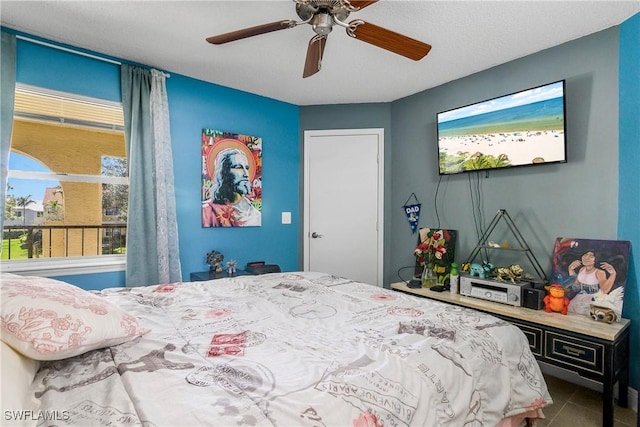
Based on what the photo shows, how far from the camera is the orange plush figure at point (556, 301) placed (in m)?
2.18

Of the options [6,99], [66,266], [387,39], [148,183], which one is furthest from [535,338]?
[6,99]

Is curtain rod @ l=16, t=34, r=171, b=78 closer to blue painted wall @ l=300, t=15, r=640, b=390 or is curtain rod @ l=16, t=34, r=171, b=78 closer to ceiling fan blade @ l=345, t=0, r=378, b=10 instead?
ceiling fan blade @ l=345, t=0, r=378, b=10

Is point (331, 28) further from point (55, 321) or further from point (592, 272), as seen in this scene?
point (592, 272)

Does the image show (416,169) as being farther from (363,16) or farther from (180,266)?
(180,266)

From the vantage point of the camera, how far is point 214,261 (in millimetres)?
3205

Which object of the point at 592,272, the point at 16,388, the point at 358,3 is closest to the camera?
the point at 16,388

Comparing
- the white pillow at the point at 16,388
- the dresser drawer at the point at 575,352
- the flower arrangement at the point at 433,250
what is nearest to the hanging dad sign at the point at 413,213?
the flower arrangement at the point at 433,250

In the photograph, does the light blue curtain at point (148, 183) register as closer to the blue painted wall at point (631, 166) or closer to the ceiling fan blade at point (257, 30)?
the ceiling fan blade at point (257, 30)

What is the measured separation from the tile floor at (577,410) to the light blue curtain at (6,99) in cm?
381

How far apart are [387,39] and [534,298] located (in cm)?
199

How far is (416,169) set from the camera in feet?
11.7

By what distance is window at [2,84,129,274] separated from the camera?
2521mm

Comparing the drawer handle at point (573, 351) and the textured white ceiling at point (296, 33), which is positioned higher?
the textured white ceiling at point (296, 33)

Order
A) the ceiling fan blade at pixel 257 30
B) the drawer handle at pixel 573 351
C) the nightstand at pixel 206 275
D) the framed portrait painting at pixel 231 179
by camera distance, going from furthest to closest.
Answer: the framed portrait painting at pixel 231 179, the nightstand at pixel 206 275, the drawer handle at pixel 573 351, the ceiling fan blade at pixel 257 30
